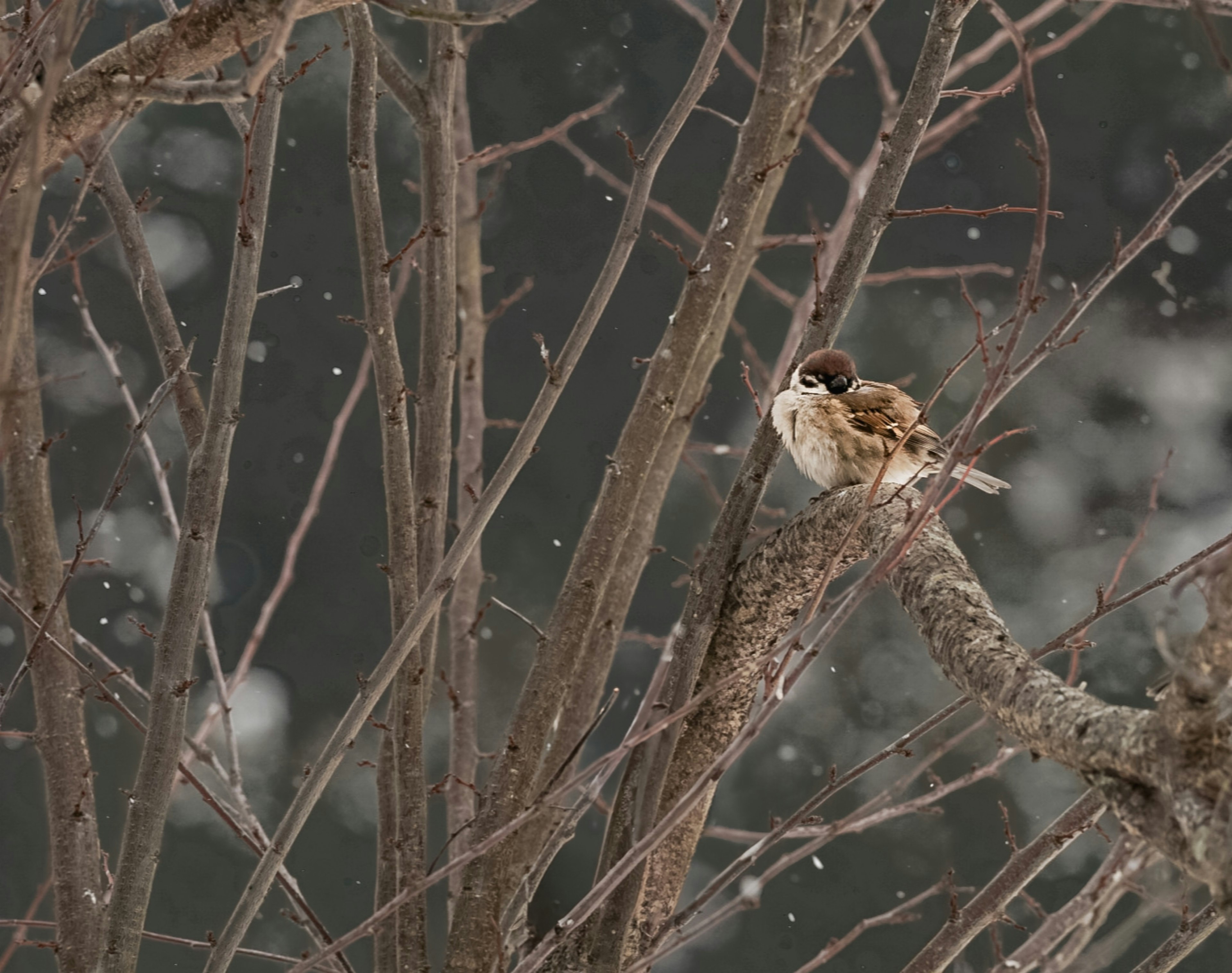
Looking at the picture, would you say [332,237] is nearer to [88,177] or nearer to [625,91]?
[625,91]

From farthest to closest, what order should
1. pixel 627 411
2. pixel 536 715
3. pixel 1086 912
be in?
pixel 627 411 < pixel 536 715 < pixel 1086 912

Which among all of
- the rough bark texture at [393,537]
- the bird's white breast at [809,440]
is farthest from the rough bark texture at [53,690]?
the bird's white breast at [809,440]

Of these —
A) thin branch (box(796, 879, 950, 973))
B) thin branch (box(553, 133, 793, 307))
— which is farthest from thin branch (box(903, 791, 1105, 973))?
thin branch (box(553, 133, 793, 307))

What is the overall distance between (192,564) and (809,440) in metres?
0.93

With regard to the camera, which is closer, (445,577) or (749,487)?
(445,577)

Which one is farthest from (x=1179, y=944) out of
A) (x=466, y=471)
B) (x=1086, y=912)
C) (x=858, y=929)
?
(x=466, y=471)

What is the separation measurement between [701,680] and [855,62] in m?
2.37

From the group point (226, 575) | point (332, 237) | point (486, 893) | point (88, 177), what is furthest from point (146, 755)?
point (332, 237)

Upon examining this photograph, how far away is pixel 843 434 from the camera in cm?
167

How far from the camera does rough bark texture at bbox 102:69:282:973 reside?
46.7 inches

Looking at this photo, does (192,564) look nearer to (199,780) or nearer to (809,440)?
(199,780)

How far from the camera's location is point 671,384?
1.56 meters

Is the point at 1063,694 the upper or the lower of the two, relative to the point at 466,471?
lower

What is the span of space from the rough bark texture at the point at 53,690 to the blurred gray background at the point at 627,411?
1.50 metres
